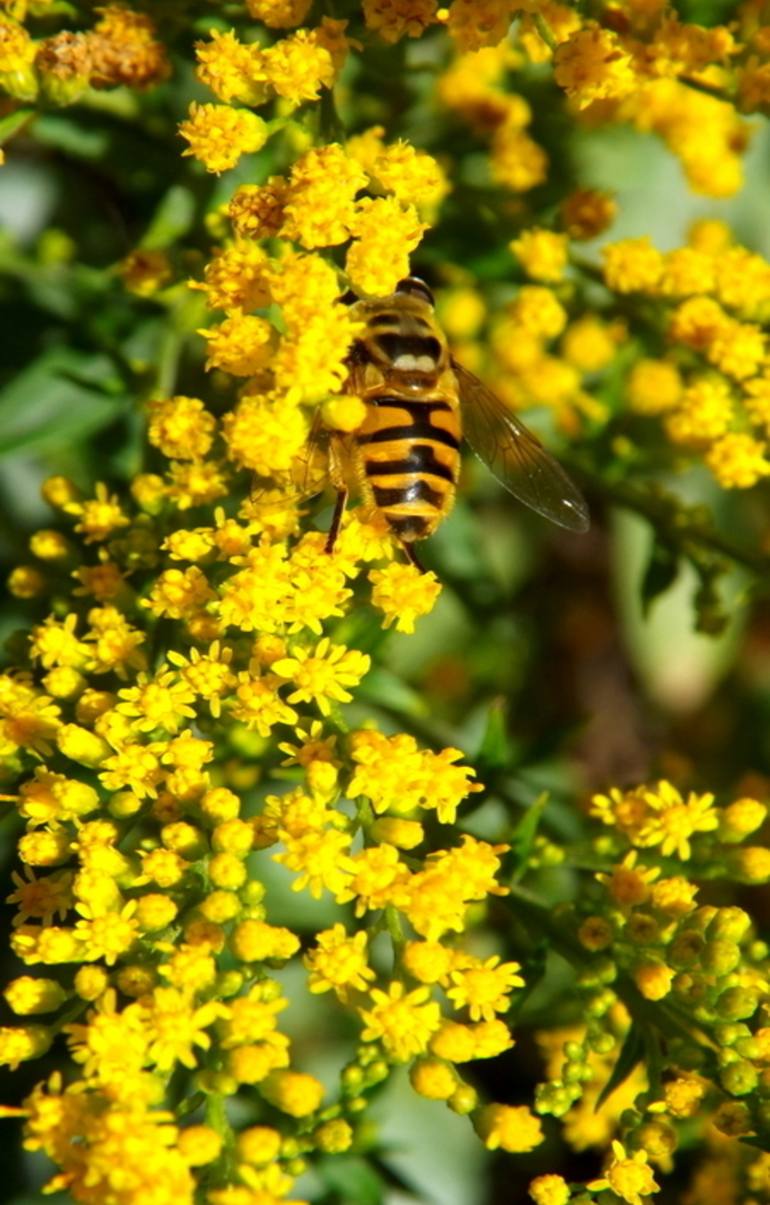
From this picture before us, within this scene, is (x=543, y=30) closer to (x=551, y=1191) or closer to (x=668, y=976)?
(x=668, y=976)

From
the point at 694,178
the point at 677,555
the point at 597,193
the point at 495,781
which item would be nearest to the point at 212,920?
the point at 495,781

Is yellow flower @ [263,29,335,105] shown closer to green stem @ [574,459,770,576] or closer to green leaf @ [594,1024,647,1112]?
green stem @ [574,459,770,576]

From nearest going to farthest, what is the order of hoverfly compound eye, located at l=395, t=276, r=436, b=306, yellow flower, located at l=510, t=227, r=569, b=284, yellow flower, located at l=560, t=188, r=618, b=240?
hoverfly compound eye, located at l=395, t=276, r=436, b=306
yellow flower, located at l=510, t=227, r=569, b=284
yellow flower, located at l=560, t=188, r=618, b=240

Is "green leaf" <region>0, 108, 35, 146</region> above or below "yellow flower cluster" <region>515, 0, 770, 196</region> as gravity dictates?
below

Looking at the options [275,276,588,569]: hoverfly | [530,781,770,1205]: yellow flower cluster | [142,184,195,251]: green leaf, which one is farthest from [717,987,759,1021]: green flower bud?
[142,184,195,251]: green leaf

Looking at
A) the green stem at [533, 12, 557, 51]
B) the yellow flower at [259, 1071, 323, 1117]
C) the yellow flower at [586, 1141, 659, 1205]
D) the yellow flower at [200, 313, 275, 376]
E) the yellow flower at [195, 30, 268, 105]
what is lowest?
the yellow flower at [586, 1141, 659, 1205]

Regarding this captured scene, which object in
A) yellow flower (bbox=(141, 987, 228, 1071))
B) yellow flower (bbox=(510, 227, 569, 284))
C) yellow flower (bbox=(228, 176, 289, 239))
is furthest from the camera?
yellow flower (bbox=(510, 227, 569, 284))

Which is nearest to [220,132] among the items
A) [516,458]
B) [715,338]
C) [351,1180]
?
[516,458]
